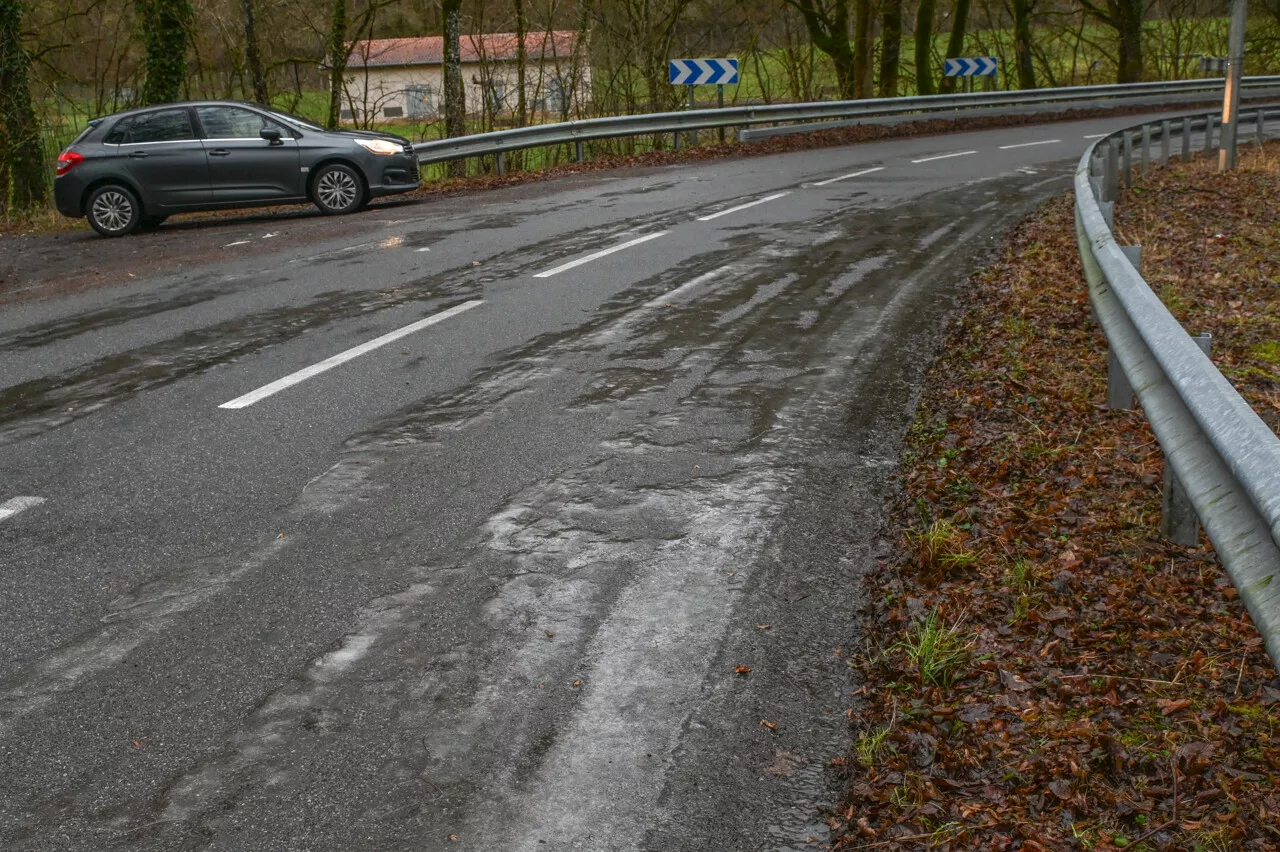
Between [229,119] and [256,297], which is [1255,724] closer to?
[256,297]

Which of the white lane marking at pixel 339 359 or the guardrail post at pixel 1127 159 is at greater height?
the guardrail post at pixel 1127 159

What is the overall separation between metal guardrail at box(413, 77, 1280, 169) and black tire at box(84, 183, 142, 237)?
501 cm

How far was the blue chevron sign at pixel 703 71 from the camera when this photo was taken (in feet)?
91.6

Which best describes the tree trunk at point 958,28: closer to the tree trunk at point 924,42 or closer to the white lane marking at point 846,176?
the tree trunk at point 924,42

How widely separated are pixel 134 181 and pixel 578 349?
10.2 meters

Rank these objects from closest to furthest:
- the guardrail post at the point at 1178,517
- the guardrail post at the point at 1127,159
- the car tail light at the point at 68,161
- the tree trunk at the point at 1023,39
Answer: the guardrail post at the point at 1178,517
the car tail light at the point at 68,161
the guardrail post at the point at 1127,159
the tree trunk at the point at 1023,39

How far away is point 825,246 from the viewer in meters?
12.5

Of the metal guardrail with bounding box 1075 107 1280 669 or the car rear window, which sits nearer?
the metal guardrail with bounding box 1075 107 1280 669

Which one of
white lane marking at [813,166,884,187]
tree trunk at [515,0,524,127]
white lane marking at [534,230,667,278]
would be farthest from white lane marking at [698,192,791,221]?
tree trunk at [515,0,524,127]

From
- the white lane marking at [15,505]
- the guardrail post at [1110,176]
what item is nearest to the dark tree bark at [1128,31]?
the guardrail post at [1110,176]

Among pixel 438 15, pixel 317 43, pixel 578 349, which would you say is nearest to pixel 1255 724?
pixel 578 349

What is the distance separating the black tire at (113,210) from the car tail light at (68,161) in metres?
0.40

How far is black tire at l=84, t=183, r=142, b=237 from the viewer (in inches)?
633

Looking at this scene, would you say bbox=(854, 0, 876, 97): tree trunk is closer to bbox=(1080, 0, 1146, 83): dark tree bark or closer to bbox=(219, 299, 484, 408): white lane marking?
bbox=(1080, 0, 1146, 83): dark tree bark
